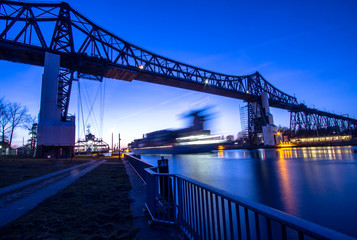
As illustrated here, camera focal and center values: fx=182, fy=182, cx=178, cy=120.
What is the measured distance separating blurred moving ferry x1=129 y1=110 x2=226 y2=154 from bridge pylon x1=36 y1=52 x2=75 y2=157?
1541 inches

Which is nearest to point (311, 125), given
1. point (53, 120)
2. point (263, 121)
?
point (263, 121)

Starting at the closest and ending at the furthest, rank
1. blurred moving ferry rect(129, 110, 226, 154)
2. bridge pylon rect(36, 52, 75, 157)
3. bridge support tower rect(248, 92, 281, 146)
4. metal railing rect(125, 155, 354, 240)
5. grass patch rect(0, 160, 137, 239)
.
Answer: metal railing rect(125, 155, 354, 240)
grass patch rect(0, 160, 137, 239)
bridge pylon rect(36, 52, 75, 157)
bridge support tower rect(248, 92, 281, 146)
blurred moving ferry rect(129, 110, 226, 154)

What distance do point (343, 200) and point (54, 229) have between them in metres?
8.98

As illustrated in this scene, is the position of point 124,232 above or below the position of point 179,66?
below

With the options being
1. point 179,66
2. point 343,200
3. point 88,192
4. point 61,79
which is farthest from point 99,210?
point 179,66

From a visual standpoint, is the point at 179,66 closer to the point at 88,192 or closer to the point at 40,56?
the point at 40,56

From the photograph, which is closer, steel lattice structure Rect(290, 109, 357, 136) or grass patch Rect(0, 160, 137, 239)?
grass patch Rect(0, 160, 137, 239)

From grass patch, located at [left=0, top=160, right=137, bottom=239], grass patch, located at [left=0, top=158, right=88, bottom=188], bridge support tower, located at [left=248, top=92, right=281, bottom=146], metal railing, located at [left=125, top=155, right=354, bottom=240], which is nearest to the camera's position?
metal railing, located at [left=125, top=155, right=354, bottom=240]

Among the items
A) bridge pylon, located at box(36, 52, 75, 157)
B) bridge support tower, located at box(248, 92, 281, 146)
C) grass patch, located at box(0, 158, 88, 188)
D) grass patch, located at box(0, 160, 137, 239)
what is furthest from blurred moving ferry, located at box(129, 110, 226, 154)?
grass patch, located at box(0, 160, 137, 239)

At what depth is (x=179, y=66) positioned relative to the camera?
48.6 metres

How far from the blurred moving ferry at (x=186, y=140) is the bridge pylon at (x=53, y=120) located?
128 feet

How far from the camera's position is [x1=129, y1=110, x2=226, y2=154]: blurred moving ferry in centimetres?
6078

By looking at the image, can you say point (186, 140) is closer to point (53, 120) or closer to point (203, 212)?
point (53, 120)

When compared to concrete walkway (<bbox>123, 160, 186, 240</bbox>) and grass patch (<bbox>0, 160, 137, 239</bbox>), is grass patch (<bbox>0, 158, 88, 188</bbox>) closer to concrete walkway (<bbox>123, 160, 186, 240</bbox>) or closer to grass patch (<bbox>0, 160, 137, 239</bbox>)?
grass patch (<bbox>0, 160, 137, 239</bbox>)
